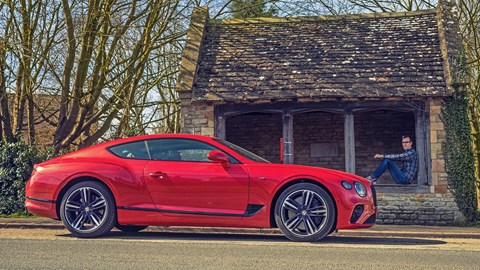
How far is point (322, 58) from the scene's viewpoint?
1616 centimetres

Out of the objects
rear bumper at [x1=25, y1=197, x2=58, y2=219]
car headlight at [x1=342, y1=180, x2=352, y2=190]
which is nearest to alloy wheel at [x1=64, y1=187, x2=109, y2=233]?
rear bumper at [x1=25, y1=197, x2=58, y2=219]

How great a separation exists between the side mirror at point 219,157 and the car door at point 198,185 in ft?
0.22

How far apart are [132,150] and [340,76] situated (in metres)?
7.69

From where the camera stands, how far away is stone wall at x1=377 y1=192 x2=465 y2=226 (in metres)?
13.9

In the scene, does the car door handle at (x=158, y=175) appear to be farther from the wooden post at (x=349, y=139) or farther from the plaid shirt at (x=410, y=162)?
the wooden post at (x=349, y=139)

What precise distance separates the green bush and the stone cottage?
3.73 metres

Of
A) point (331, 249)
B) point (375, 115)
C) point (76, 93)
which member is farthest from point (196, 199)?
point (375, 115)

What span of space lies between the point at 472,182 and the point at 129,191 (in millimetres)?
8790

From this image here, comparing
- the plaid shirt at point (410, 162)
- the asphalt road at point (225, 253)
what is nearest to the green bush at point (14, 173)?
the asphalt road at point (225, 253)

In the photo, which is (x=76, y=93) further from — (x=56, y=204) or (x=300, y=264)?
(x=300, y=264)

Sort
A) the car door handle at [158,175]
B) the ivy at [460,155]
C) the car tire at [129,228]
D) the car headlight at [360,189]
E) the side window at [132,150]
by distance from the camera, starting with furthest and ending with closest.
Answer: the ivy at [460,155]
the car tire at [129,228]
the side window at [132,150]
the car door handle at [158,175]
the car headlight at [360,189]

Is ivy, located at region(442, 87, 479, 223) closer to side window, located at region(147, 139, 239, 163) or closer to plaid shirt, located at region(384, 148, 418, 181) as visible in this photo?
plaid shirt, located at region(384, 148, 418, 181)

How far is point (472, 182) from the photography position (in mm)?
14195

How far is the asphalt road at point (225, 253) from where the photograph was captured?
6488 millimetres
